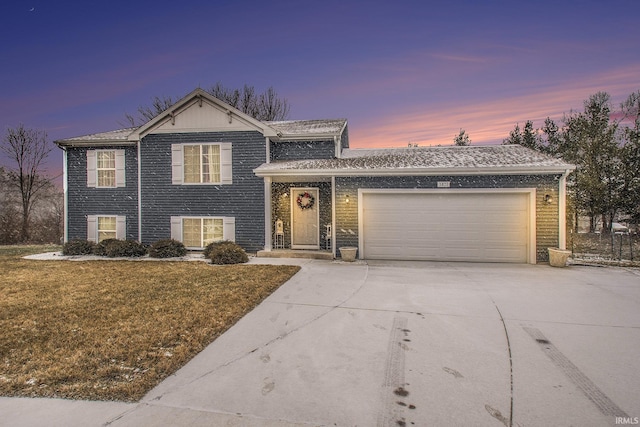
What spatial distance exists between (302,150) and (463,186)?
19.8ft

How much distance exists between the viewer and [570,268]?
32.3 feet

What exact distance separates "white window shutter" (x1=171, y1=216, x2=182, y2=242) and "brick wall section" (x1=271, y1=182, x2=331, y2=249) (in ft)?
11.7

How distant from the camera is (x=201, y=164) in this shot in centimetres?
1273

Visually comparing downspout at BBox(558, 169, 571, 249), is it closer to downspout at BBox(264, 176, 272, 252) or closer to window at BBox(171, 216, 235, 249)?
downspout at BBox(264, 176, 272, 252)

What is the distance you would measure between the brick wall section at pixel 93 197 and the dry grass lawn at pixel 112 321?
3.96m

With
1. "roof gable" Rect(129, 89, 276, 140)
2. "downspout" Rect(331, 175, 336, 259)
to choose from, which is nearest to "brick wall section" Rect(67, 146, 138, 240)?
"roof gable" Rect(129, 89, 276, 140)

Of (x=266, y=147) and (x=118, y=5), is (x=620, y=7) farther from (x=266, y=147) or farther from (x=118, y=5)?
(x=118, y=5)

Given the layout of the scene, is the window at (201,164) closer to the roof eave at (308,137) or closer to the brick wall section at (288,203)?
the brick wall section at (288,203)

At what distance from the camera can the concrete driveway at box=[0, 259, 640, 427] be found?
301 cm

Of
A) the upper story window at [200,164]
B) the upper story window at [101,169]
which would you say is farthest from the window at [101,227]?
the upper story window at [200,164]

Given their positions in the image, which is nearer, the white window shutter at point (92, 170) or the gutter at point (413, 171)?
the gutter at point (413, 171)

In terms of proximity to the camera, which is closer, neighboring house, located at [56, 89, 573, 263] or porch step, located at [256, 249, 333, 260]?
neighboring house, located at [56, 89, 573, 263]

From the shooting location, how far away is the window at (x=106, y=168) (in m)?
13.5

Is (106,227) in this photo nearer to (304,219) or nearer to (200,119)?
(200,119)
